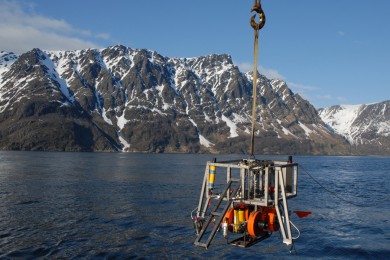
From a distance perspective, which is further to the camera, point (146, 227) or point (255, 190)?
point (146, 227)

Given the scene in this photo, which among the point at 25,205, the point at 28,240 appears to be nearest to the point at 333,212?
the point at 28,240

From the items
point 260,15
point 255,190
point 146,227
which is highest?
point 260,15

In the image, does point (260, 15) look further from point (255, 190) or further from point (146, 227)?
point (146, 227)

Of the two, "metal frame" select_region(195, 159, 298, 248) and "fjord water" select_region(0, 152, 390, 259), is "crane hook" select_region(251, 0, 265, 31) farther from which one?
"fjord water" select_region(0, 152, 390, 259)

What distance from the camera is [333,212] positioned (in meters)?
44.8

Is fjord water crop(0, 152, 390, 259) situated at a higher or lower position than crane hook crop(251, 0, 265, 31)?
lower

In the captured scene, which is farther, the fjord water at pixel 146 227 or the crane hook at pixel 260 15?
the fjord water at pixel 146 227

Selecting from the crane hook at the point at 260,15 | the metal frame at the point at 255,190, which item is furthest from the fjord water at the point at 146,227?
the crane hook at the point at 260,15

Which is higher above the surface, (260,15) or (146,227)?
(260,15)

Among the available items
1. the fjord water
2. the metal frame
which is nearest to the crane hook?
the metal frame

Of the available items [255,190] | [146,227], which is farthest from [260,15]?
[146,227]

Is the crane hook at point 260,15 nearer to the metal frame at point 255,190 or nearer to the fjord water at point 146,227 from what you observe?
the metal frame at point 255,190

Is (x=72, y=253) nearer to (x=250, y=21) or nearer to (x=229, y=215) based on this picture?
(x=229, y=215)

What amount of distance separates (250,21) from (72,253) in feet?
63.2
